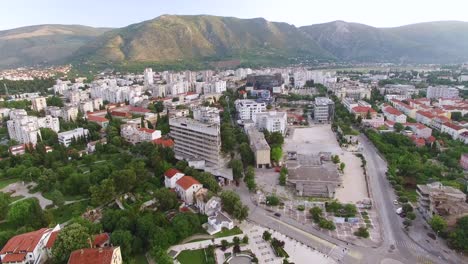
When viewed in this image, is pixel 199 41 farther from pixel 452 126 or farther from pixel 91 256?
pixel 91 256

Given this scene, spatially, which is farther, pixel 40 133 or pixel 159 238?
pixel 40 133

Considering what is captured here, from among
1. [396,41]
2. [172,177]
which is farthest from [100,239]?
[396,41]

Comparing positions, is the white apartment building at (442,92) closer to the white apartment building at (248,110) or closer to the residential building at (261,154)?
the white apartment building at (248,110)

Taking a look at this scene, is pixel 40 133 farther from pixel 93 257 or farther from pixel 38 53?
pixel 38 53

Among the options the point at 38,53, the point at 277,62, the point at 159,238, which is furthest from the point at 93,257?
the point at 38,53

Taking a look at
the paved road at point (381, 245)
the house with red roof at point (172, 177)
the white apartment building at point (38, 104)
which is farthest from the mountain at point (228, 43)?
the paved road at point (381, 245)

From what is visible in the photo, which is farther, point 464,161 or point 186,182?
point 464,161
